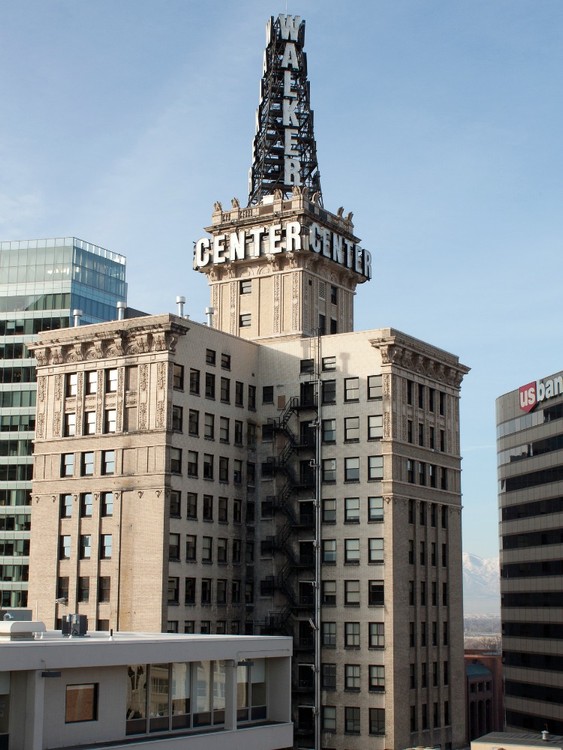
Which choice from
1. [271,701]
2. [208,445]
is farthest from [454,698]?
[271,701]

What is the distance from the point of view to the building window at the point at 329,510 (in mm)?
109500

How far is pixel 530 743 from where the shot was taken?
273 feet

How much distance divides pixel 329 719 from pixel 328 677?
3.72 m

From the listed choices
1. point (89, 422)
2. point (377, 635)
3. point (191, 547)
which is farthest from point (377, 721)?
point (89, 422)

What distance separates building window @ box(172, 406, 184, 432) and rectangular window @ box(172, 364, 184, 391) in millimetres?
1906

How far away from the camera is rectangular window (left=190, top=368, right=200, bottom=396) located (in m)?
106

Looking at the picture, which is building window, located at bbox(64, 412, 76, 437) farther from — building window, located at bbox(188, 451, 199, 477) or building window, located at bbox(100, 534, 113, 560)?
building window, located at bbox(188, 451, 199, 477)

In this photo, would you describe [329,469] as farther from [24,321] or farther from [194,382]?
[24,321]

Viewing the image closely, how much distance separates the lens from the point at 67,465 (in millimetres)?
108750

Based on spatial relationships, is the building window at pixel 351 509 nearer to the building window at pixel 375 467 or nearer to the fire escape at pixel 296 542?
the building window at pixel 375 467

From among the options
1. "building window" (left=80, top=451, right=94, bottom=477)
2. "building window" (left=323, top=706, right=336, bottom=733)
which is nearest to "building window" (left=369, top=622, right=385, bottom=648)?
"building window" (left=323, top=706, right=336, bottom=733)

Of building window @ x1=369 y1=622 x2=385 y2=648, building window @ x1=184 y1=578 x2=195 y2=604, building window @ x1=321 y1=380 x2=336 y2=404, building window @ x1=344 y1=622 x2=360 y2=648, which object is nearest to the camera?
building window @ x1=184 y1=578 x2=195 y2=604

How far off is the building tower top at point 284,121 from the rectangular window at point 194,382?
1197 inches

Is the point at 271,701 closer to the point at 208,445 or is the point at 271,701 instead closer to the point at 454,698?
the point at 208,445
